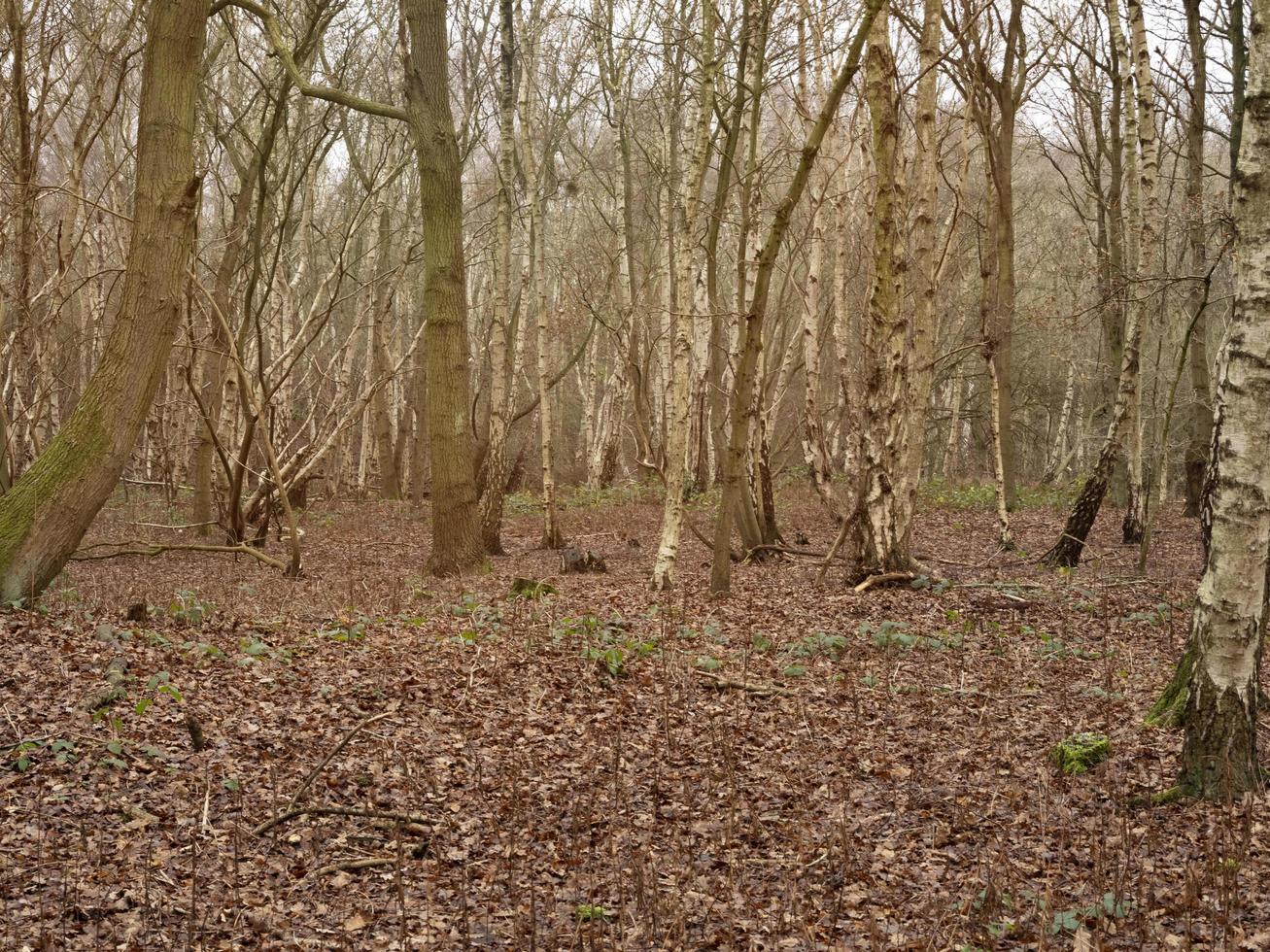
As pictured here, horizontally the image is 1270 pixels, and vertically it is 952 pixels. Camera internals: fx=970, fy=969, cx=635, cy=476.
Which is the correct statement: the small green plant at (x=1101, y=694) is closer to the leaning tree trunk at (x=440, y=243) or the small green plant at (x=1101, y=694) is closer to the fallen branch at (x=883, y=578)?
the fallen branch at (x=883, y=578)

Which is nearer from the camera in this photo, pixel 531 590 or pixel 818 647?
pixel 818 647

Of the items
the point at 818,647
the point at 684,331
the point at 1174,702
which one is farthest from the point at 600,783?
the point at 684,331

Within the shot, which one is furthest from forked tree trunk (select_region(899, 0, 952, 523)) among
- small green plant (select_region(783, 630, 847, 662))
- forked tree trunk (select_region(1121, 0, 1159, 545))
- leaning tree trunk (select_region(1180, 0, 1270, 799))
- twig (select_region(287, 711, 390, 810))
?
twig (select_region(287, 711, 390, 810))

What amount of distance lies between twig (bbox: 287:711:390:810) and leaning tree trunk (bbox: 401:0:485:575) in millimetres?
5555

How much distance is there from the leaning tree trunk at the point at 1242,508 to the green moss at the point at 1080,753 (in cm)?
65

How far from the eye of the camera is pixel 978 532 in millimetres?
15508

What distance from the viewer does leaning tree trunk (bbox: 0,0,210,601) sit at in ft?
23.4

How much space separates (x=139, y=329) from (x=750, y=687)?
5.34m

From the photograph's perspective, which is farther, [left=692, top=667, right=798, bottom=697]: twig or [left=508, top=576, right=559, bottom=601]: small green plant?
[left=508, top=576, right=559, bottom=601]: small green plant

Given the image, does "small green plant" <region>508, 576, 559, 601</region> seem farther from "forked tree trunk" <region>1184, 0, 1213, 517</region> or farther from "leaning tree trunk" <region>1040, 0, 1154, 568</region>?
"forked tree trunk" <region>1184, 0, 1213, 517</region>

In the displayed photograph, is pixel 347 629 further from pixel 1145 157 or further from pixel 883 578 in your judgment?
pixel 1145 157

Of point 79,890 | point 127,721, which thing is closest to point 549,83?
point 127,721

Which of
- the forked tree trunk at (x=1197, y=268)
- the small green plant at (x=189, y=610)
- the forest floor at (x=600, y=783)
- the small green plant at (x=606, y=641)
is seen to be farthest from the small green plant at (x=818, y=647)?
the forked tree trunk at (x=1197, y=268)

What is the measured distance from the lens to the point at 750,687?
22.1 ft
